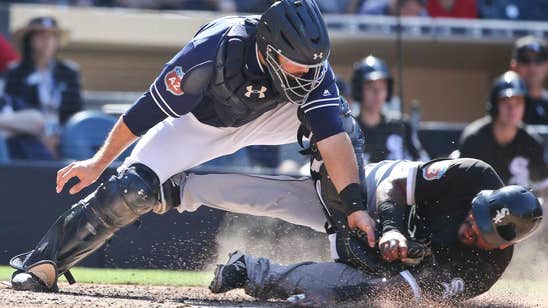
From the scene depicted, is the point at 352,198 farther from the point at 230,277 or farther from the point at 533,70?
the point at 533,70

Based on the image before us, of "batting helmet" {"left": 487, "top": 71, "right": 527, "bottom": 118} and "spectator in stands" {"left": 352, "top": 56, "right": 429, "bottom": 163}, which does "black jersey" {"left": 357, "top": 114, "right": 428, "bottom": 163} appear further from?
"batting helmet" {"left": 487, "top": 71, "right": 527, "bottom": 118}

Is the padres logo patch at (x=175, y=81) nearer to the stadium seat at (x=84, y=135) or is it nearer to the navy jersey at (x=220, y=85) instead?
the navy jersey at (x=220, y=85)

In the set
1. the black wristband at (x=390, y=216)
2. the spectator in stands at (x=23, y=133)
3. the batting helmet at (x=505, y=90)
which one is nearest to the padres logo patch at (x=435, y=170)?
the black wristband at (x=390, y=216)

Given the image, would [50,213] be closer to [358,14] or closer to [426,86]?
[358,14]

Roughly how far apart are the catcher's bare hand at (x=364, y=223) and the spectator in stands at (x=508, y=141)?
386 centimetres

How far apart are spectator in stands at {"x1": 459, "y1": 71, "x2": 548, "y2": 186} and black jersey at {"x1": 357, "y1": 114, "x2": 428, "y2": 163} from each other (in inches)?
18.5

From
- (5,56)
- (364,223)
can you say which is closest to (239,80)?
(364,223)

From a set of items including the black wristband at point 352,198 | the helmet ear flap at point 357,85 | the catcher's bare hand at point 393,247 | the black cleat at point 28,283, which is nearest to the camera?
the catcher's bare hand at point 393,247

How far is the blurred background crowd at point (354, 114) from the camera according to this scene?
8.43m

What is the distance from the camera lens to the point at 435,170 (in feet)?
17.6

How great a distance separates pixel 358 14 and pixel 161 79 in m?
5.56

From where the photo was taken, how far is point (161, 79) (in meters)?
5.11

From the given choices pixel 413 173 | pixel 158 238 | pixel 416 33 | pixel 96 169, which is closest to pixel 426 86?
pixel 416 33

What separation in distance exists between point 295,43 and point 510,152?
4.38 m
